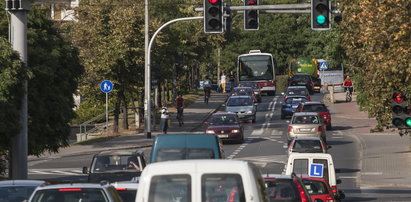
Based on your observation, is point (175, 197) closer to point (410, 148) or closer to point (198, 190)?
point (198, 190)

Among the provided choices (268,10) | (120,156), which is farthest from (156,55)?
(120,156)

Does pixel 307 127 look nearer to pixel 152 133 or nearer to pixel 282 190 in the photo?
pixel 152 133

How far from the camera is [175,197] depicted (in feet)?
38.8

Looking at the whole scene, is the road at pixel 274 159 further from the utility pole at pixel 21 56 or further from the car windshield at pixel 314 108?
the utility pole at pixel 21 56

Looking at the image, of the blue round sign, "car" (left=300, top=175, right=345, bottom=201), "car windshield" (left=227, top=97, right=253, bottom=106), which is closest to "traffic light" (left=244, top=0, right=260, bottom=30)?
"car" (left=300, top=175, right=345, bottom=201)

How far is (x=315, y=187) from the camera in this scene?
21.2 m

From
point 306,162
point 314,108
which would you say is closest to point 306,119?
point 314,108

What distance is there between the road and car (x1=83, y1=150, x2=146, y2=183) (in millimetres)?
7050

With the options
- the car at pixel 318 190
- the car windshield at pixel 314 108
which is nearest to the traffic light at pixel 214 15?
the car at pixel 318 190

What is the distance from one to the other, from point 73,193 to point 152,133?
37.1m

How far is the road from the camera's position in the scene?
31.4 m

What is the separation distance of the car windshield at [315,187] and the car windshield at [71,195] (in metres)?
7.38

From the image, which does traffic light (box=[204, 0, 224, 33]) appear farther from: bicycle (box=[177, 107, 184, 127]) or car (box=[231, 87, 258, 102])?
car (box=[231, 87, 258, 102])

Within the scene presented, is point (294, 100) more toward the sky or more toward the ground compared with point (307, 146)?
more toward the sky
